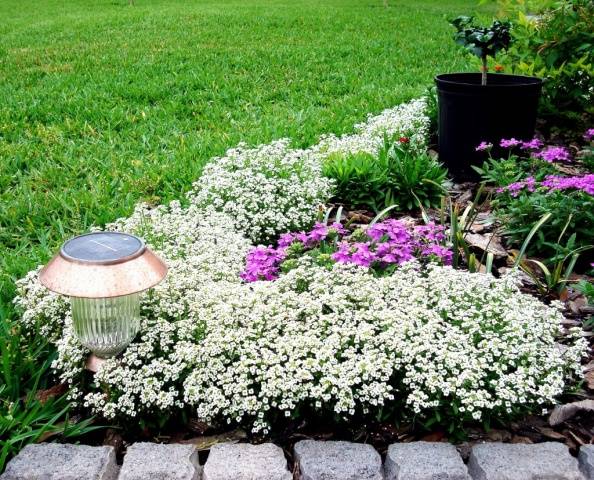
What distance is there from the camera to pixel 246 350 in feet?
8.13

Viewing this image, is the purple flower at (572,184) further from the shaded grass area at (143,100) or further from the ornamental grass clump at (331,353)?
the shaded grass area at (143,100)

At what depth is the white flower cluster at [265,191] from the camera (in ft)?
12.6

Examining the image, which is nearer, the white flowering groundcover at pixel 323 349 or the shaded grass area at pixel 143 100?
the white flowering groundcover at pixel 323 349

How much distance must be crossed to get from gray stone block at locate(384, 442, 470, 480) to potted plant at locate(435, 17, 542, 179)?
2900mm

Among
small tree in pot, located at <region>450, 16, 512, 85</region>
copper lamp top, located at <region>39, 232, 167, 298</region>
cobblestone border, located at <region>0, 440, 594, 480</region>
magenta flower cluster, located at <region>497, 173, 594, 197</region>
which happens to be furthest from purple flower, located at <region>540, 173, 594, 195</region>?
copper lamp top, located at <region>39, 232, 167, 298</region>

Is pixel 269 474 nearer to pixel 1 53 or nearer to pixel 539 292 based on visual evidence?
pixel 539 292

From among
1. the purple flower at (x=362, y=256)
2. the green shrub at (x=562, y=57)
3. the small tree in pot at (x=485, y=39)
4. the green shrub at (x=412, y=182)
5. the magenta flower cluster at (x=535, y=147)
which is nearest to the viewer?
A: the purple flower at (x=362, y=256)

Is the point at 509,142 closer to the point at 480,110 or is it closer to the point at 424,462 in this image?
the point at 480,110

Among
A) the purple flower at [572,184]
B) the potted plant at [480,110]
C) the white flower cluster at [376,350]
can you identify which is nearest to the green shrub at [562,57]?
the potted plant at [480,110]

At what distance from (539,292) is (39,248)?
2.62 metres

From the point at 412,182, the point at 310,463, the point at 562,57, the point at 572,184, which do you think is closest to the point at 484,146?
the point at 412,182

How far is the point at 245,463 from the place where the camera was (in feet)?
7.13

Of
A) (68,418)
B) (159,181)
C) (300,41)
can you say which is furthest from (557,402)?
(300,41)

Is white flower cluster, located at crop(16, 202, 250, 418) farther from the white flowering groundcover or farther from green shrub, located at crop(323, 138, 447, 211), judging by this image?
green shrub, located at crop(323, 138, 447, 211)
